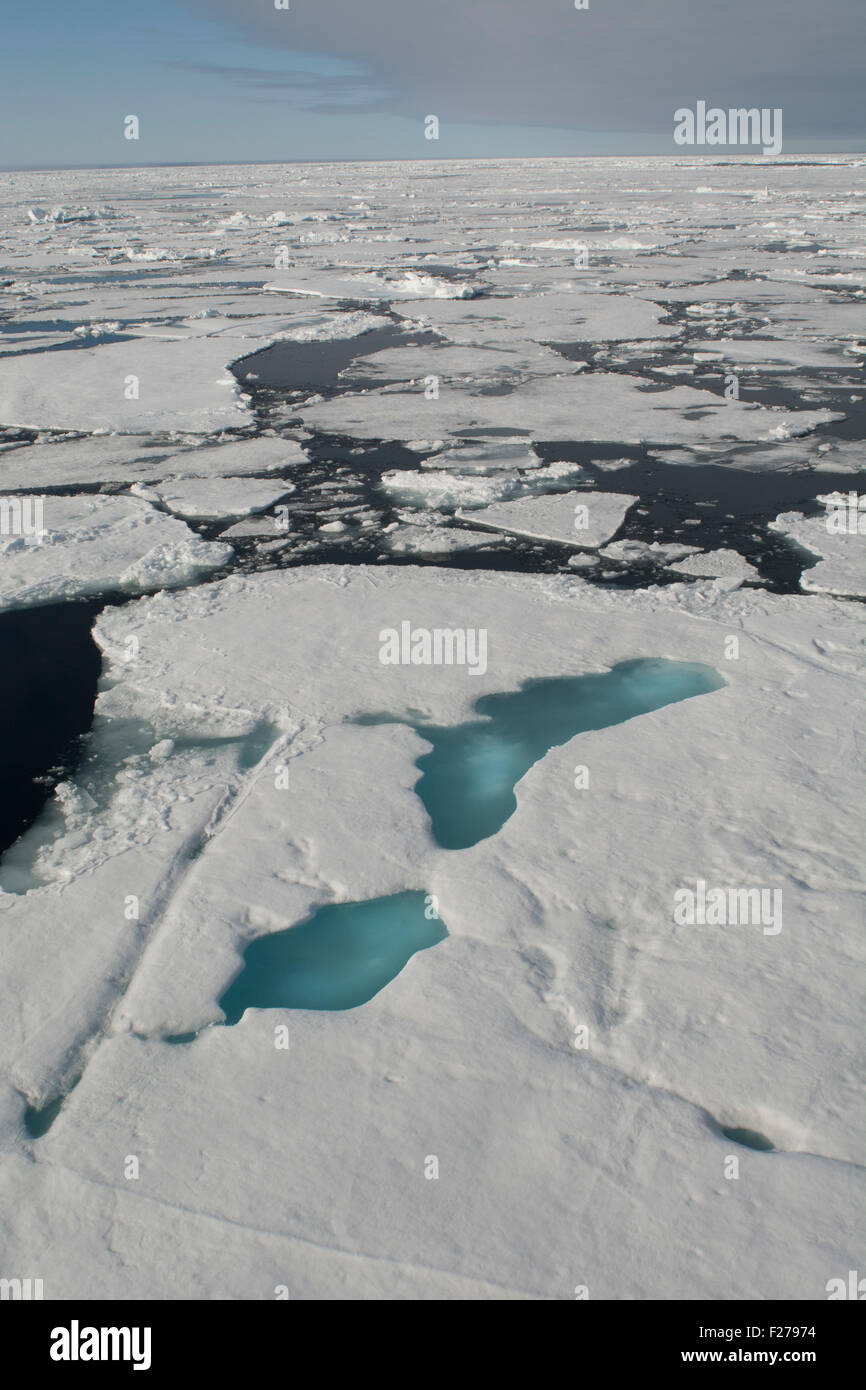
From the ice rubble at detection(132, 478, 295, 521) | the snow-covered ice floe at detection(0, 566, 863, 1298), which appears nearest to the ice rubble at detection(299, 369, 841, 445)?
the ice rubble at detection(132, 478, 295, 521)

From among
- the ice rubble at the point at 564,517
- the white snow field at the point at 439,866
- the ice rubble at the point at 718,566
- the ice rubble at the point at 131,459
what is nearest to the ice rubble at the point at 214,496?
the white snow field at the point at 439,866

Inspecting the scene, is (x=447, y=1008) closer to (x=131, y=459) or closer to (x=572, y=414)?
(x=131, y=459)

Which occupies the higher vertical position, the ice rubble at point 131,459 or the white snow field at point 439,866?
the ice rubble at point 131,459

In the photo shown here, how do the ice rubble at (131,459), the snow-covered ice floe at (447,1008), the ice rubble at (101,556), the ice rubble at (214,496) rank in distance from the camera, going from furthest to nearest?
the ice rubble at (131,459) → the ice rubble at (214,496) → the ice rubble at (101,556) → the snow-covered ice floe at (447,1008)

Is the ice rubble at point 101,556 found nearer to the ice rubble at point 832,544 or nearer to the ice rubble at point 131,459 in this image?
the ice rubble at point 131,459

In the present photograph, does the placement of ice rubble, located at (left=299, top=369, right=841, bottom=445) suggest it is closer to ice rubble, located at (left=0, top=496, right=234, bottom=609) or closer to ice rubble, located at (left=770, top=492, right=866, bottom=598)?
ice rubble, located at (left=770, top=492, right=866, bottom=598)

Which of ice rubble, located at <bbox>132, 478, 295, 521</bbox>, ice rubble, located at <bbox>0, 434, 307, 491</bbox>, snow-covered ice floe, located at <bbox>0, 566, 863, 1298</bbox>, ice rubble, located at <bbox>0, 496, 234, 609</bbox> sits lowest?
snow-covered ice floe, located at <bbox>0, 566, 863, 1298</bbox>

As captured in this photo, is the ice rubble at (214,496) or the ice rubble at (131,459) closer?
the ice rubble at (214,496)

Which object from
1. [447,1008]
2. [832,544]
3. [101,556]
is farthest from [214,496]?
[447,1008]
